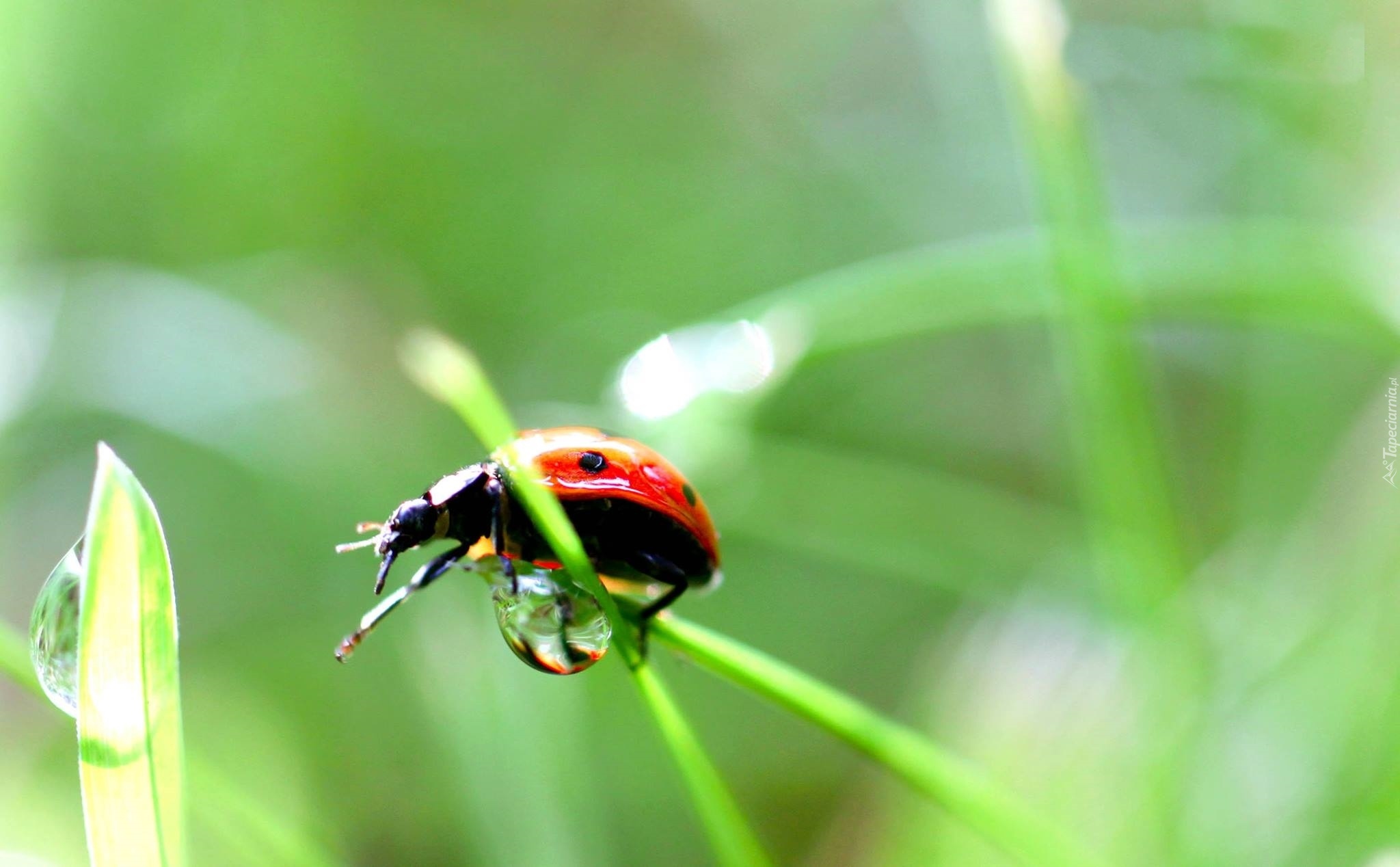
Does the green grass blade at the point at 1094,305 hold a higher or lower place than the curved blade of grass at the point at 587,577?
higher

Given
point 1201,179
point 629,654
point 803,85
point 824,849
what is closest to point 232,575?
point 824,849

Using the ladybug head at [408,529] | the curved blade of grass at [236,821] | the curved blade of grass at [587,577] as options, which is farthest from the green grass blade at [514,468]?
the curved blade of grass at [236,821]

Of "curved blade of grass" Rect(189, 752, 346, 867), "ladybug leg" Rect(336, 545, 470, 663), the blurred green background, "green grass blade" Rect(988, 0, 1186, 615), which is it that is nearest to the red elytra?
"ladybug leg" Rect(336, 545, 470, 663)

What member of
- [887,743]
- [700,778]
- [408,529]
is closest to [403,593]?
[408,529]

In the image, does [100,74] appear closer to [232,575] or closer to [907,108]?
[232,575]

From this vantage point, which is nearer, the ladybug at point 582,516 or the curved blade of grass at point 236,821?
the curved blade of grass at point 236,821

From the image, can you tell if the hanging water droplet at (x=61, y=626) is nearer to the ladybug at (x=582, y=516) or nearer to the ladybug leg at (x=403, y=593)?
the ladybug leg at (x=403, y=593)
